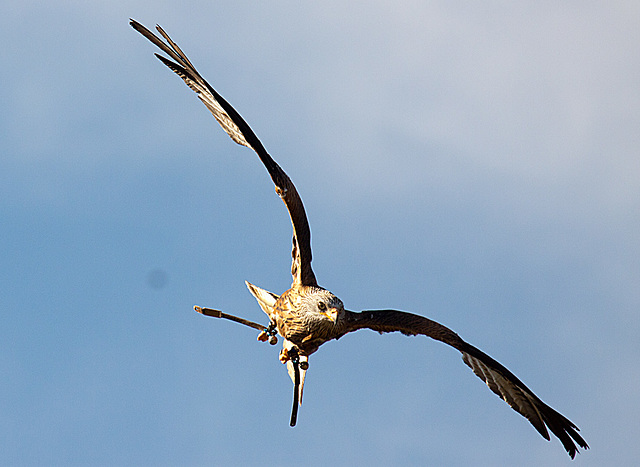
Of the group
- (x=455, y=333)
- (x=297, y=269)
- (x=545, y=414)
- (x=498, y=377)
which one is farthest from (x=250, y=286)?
(x=545, y=414)

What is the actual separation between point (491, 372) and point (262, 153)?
5321 millimetres

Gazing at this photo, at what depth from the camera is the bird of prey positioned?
39.4 ft

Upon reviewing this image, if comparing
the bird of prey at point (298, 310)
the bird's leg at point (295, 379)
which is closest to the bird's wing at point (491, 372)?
the bird of prey at point (298, 310)

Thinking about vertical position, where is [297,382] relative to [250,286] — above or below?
below

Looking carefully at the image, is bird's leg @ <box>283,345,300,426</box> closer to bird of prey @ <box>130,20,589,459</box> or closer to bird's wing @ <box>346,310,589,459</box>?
bird of prey @ <box>130,20,589,459</box>

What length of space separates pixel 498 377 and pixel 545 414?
0.94m

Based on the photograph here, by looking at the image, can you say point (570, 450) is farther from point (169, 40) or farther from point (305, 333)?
point (169, 40)

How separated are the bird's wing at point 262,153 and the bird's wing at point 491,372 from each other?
1.02 m

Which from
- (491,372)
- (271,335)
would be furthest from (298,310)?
(491,372)

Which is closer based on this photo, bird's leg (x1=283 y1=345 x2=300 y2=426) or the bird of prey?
the bird of prey

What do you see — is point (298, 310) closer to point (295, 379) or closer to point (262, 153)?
point (295, 379)

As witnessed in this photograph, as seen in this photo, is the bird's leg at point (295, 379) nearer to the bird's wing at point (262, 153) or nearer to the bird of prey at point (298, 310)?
the bird of prey at point (298, 310)

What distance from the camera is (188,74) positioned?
13.0 m

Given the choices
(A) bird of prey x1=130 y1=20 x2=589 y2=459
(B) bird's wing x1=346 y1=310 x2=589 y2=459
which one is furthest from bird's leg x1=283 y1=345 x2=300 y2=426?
(B) bird's wing x1=346 y1=310 x2=589 y2=459
